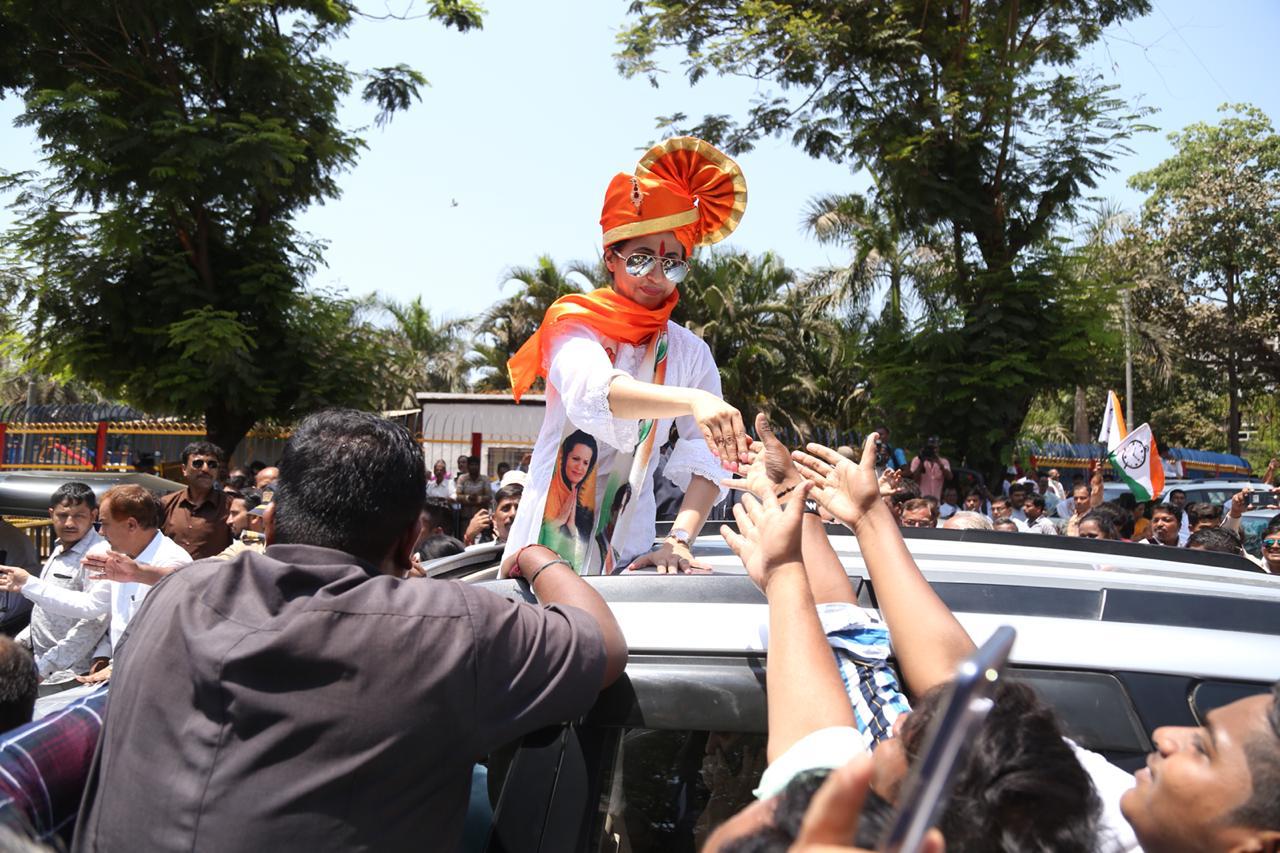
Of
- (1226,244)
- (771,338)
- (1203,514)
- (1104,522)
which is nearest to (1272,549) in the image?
(1104,522)

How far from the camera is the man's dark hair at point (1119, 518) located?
23.1ft

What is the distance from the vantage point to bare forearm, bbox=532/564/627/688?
1804 millimetres

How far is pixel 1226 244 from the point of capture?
26.8 m

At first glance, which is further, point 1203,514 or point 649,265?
point 1203,514

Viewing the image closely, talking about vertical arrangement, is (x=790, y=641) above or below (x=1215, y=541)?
above

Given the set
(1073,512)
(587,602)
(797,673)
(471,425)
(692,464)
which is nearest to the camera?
(797,673)

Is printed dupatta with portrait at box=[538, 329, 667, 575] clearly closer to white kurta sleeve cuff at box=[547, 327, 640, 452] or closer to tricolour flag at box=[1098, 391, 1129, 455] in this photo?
white kurta sleeve cuff at box=[547, 327, 640, 452]

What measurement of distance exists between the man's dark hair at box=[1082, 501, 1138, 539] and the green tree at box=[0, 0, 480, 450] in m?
10.7

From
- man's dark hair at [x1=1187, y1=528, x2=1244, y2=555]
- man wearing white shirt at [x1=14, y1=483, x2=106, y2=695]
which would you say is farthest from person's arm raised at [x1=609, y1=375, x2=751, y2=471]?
man's dark hair at [x1=1187, y1=528, x2=1244, y2=555]

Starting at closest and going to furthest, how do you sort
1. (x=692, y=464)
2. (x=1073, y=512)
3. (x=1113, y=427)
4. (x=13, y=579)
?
(x=692, y=464) < (x=13, y=579) < (x=1073, y=512) < (x=1113, y=427)

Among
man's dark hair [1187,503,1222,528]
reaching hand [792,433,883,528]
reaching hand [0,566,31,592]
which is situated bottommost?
reaching hand [0,566,31,592]

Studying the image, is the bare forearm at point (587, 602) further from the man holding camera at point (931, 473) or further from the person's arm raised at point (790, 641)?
the man holding camera at point (931, 473)

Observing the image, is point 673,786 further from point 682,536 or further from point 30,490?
point 30,490

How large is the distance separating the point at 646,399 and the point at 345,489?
0.95 metres
